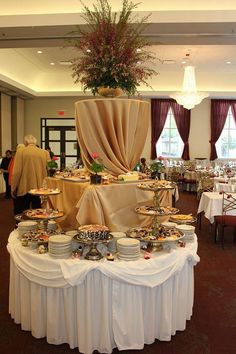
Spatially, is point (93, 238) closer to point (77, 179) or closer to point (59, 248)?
point (59, 248)

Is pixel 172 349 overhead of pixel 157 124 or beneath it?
beneath

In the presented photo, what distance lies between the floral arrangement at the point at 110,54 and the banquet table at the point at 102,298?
4.85ft

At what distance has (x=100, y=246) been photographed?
9.08 feet

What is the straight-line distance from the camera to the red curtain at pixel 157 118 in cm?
1320

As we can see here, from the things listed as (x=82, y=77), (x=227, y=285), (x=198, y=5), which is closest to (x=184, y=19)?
(x=198, y=5)

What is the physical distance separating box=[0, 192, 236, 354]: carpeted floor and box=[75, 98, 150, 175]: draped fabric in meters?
1.45

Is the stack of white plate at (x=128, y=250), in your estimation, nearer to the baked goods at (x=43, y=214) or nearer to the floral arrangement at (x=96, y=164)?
the floral arrangement at (x=96, y=164)

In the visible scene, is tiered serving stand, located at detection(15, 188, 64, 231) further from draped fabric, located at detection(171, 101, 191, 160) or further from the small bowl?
draped fabric, located at detection(171, 101, 191, 160)

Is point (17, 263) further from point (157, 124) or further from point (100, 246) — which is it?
point (157, 124)

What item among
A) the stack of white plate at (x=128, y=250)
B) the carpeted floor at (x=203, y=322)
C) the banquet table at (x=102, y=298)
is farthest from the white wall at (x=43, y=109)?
the stack of white plate at (x=128, y=250)

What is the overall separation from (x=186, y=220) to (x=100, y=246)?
105 cm

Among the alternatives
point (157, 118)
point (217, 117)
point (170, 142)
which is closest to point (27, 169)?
point (157, 118)

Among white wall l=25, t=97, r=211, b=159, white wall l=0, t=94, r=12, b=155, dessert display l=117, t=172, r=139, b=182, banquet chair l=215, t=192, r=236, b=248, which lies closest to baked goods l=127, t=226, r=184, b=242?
dessert display l=117, t=172, r=139, b=182

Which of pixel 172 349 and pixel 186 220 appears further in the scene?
pixel 186 220
